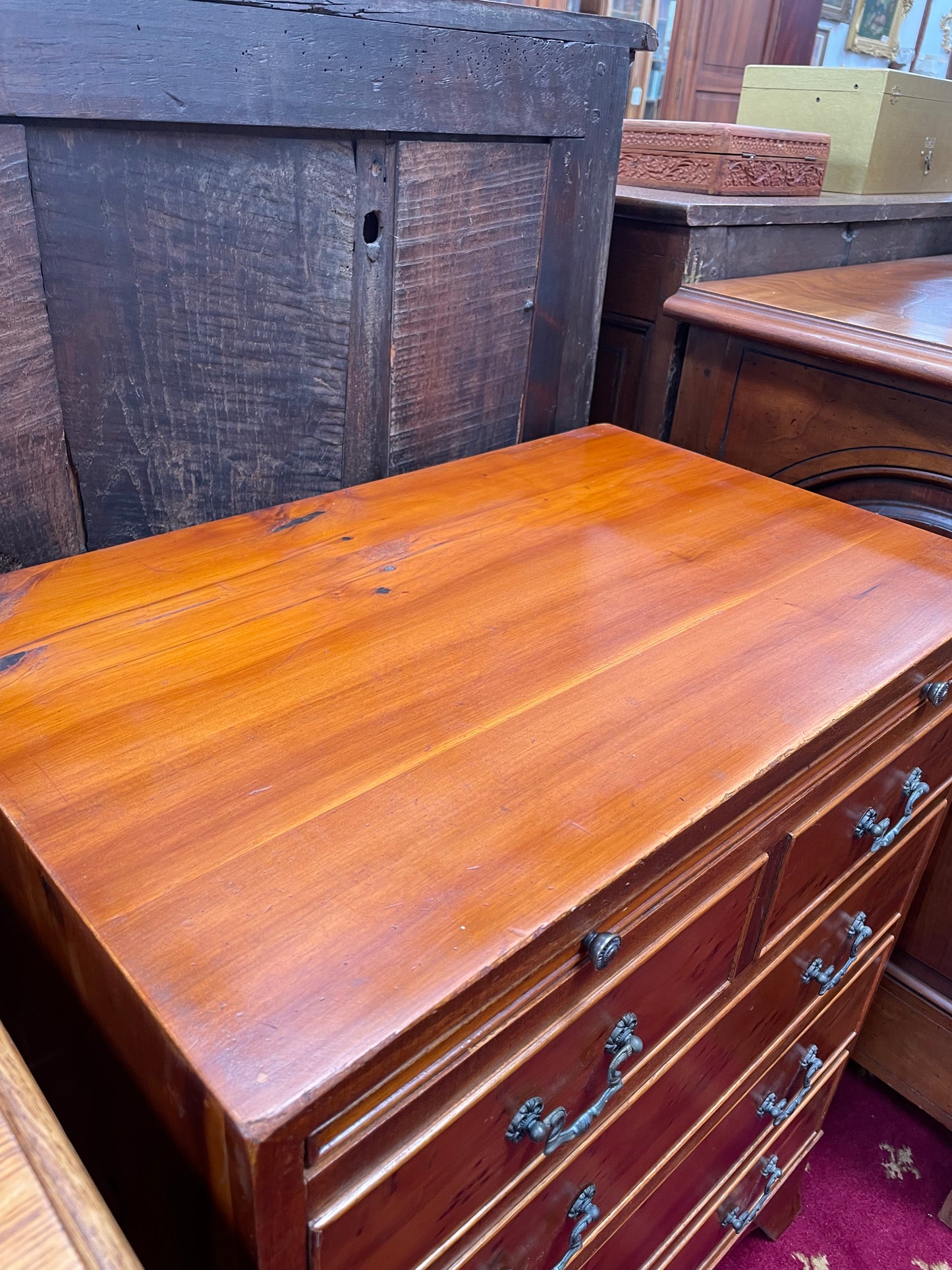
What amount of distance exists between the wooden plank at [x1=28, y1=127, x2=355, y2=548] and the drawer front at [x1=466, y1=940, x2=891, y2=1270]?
63cm

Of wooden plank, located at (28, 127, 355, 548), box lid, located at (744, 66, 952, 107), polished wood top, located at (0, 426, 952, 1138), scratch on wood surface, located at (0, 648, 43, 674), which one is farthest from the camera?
box lid, located at (744, 66, 952, 107)

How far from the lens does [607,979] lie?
0.52m

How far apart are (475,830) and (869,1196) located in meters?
1.06

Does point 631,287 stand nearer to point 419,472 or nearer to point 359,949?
point 419,472

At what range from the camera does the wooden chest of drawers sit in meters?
0.40

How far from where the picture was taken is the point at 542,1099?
51cm

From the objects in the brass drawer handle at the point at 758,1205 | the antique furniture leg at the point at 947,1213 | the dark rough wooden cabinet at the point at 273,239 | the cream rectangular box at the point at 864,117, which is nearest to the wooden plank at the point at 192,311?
the dark rough wooden cabinet at the point at 273,239

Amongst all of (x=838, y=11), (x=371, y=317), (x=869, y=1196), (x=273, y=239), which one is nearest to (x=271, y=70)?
(x=273, y=239)

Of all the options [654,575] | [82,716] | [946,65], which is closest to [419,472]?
[654,575]

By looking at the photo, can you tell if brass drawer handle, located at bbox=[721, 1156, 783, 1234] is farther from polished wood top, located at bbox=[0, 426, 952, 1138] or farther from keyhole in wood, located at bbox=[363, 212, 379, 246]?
keyhole in wood, located at bbox=[363, 212, 379, 246]

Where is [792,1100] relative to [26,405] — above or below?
below

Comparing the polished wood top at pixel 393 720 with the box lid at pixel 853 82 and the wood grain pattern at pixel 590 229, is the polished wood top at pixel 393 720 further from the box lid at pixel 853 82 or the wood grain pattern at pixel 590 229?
the box lid at pixel 853 82

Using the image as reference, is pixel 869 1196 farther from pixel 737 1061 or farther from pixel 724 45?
pixel 724 45

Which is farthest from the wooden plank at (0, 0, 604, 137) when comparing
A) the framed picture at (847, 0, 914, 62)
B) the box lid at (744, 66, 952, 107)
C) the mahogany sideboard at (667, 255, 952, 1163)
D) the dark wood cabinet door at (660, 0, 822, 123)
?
the framed picture at (847, 0, 914, 62)
